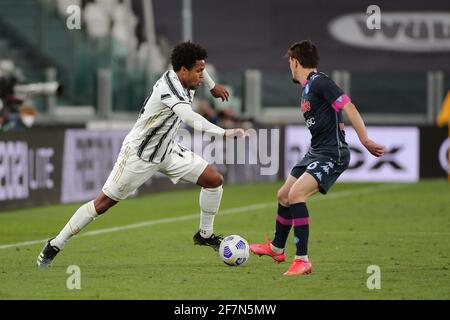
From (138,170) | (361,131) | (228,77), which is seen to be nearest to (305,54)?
(361,131)

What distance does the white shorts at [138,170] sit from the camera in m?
10.9

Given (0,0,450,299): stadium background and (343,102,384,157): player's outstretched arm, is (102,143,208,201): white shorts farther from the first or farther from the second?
(0,0,450,299): stadium background

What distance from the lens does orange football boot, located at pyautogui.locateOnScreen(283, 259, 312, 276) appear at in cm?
1017

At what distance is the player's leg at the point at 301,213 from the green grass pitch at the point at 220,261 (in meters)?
0.22

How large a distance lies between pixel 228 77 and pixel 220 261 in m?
18.9

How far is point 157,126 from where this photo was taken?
10867mm

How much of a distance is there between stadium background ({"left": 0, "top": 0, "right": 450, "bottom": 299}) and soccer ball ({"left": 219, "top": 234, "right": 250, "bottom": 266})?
7.93m

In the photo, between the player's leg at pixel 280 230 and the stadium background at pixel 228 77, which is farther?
the stadium background at pixel 228 77

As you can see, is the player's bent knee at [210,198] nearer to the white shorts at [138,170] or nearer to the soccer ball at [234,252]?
the white shorts at [138,170]

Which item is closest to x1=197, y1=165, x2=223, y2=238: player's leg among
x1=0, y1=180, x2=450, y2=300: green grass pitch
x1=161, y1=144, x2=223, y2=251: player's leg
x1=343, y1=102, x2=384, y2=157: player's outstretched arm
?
x1=161, y1=144, x2=223, y2=251: player's leg

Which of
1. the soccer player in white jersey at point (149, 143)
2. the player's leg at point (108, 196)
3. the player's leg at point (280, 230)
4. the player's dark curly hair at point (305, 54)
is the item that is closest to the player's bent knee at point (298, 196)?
the player's leg at point (280, 230)

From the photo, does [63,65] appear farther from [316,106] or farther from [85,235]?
[316,106]

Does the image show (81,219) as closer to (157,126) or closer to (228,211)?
(157,126)
